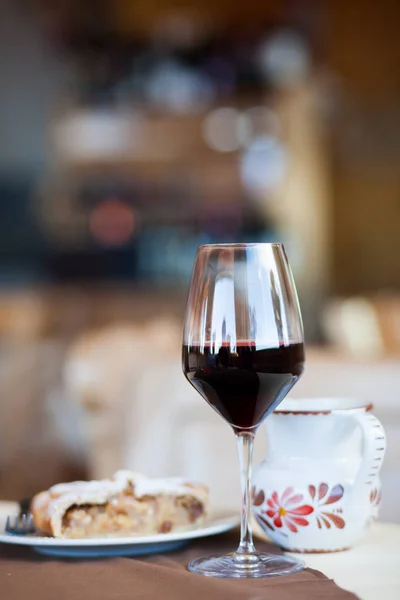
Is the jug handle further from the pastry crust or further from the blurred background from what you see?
the blurred background

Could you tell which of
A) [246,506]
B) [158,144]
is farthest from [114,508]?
[158,144]

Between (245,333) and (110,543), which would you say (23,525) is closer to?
(110,543)

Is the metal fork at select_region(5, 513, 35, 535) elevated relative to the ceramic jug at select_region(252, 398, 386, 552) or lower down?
lower down

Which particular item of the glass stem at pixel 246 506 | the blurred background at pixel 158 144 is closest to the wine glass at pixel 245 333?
the glass stem at pixel 246 506

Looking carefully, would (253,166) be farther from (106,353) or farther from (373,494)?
(373,494)

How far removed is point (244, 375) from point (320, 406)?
0.40 ft

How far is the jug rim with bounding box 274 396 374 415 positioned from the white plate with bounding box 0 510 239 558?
0.36 ft

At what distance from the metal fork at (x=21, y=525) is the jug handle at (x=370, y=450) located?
265mm

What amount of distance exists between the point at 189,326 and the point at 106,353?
4.41ft

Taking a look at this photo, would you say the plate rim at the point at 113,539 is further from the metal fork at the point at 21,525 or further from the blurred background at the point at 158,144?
the blurred background at the point at 158,144

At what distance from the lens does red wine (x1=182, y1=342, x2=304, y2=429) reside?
78cm

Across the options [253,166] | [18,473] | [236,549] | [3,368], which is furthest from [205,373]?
[253,166]

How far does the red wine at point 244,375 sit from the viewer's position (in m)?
0.78

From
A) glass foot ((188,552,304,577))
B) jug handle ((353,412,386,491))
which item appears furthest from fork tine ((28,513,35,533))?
jug handle ((353,412,386,491))
